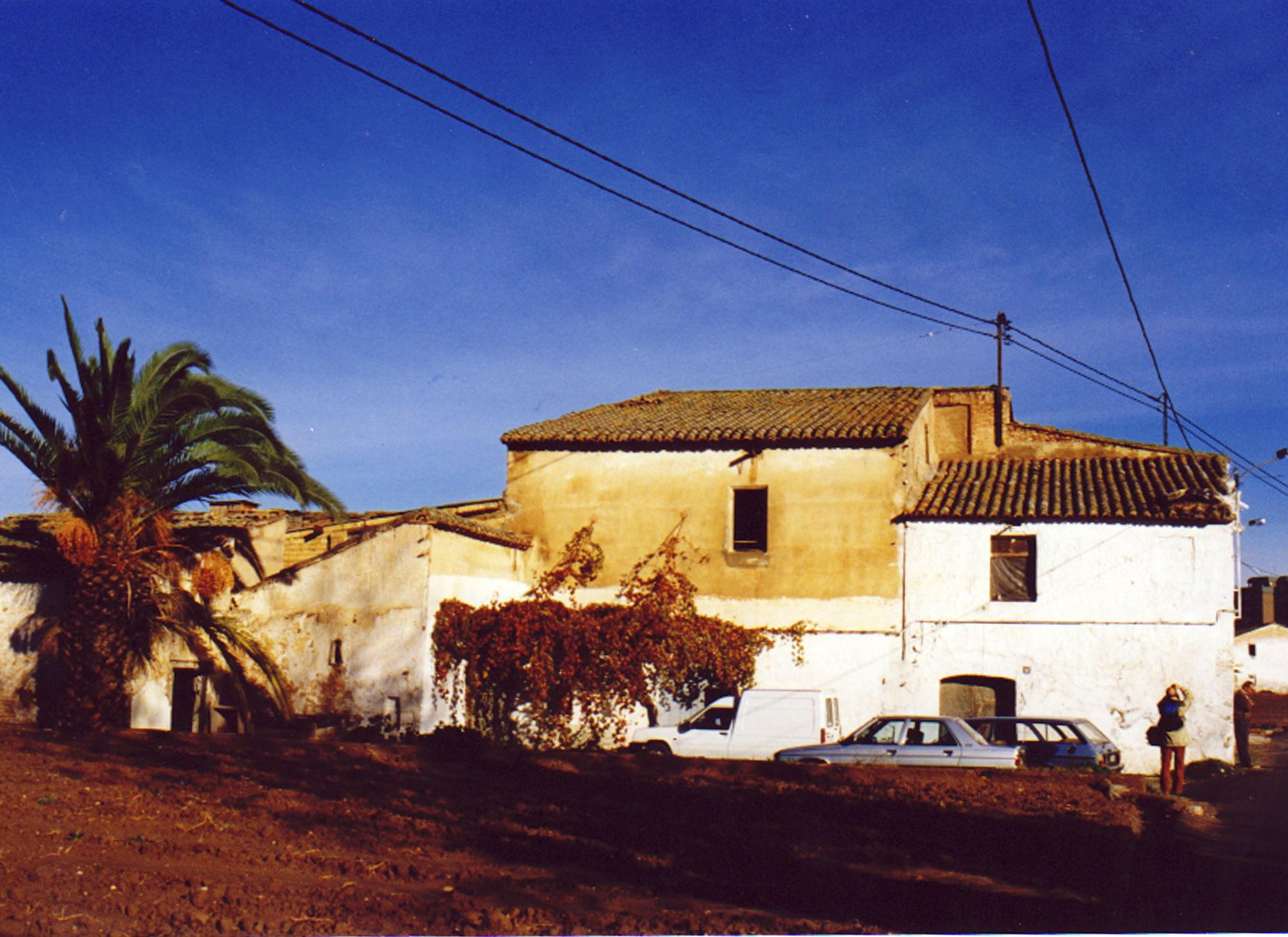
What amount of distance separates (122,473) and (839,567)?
13.6m

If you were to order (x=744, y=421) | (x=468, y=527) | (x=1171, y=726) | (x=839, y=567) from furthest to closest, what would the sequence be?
1. (x=744, y=421)
2. (x=839, y=567)
3. (x=468, y=527)
4. (x=1171, y=726)

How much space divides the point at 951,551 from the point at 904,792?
356 inches

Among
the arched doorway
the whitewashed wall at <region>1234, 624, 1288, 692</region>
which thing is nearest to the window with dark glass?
the arched doorway

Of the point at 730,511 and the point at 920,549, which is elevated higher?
the point at 730,511

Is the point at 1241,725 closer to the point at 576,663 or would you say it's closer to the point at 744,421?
the point at 744,421

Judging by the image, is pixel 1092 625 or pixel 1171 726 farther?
pixel 1092 625

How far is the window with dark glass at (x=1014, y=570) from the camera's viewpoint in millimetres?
22500

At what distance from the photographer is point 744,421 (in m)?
25.4

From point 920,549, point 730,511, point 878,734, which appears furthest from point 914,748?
point 730,511

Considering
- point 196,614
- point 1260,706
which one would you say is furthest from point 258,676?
point 1260,706

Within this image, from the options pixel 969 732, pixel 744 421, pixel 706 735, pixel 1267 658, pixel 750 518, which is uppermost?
pixel 744 421

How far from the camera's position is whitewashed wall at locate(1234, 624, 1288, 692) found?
5722 centimetres

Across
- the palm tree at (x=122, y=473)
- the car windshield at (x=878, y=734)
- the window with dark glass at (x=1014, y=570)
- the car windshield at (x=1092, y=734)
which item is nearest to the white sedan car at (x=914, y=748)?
the car windshield at (x=878, y=734)

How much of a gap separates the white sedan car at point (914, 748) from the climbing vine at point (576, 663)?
4.56 metres
